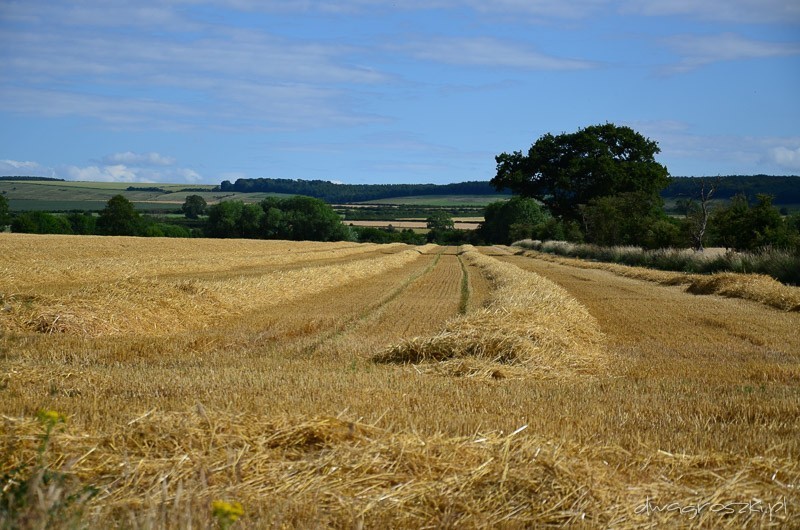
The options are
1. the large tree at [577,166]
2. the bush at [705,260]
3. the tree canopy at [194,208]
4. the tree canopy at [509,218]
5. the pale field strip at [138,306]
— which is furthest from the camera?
the tree canopy at [194,208]

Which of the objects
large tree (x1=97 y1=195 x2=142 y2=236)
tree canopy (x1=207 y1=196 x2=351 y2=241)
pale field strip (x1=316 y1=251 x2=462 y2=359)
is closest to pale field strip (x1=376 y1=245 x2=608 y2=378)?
pale field strip (x1=316 y1=251 x2=462 y2=359)

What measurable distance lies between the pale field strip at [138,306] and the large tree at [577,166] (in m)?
51.6

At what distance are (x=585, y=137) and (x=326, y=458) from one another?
227 ft

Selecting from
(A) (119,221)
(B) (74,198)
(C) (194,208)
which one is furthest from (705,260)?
(B) (74,198)

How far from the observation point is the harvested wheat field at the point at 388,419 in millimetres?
4840

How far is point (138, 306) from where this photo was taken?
1631 centimetres

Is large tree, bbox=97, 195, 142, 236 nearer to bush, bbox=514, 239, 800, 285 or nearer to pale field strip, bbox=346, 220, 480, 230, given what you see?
pale field strip, bbox=346, 220, 480, 230

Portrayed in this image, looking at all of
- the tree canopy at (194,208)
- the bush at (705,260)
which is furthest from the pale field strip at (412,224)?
the bush at (705,260)

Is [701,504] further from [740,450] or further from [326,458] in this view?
[326,458]

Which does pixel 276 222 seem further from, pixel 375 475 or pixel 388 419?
pixel 375 475

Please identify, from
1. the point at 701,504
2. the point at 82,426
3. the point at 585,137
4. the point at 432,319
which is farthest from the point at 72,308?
the point at 585,137

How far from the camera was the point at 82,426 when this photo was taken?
20.0ft

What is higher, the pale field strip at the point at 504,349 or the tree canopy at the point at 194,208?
the tree canopy at the point at 194,208

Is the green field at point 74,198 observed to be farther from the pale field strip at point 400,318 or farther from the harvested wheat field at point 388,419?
the harvested wheat field at point 388,419
